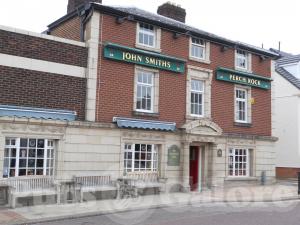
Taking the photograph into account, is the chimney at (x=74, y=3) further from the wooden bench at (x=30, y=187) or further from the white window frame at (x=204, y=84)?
the wooden bench at (x=30, y=187)

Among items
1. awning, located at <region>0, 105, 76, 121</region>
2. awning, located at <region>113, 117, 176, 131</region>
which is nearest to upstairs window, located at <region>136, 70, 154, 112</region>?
awning, located at <region>113, 117, 176, 131</region>

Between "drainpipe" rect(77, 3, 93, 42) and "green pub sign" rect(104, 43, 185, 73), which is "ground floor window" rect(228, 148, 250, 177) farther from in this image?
"drainpipe" rect(77, 3, 93, 42)

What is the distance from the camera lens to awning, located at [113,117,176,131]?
1603cm

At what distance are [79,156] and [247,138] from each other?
30.7 ft

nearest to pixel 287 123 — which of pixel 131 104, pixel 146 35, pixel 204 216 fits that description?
pixel 146 35

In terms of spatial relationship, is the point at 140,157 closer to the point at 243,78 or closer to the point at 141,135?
the point at 141,135

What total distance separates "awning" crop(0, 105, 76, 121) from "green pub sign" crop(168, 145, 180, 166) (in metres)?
4.77

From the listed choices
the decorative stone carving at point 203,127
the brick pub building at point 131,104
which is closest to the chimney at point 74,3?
the brick pub building at point 131,104

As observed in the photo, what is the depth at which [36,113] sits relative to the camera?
45.5 feet

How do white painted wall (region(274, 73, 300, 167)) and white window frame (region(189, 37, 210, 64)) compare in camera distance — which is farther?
white painted wall (region(274, 73, 300, 167))

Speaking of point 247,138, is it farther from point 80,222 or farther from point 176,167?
point 80,222

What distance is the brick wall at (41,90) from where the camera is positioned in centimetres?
1377

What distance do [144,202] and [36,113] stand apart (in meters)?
4.73

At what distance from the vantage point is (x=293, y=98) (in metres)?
27.1
